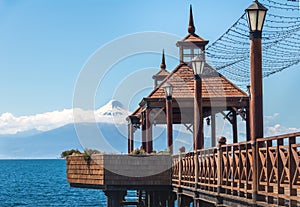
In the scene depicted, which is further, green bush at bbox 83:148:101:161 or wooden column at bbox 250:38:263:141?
green bush at bbox 83:148:101:161

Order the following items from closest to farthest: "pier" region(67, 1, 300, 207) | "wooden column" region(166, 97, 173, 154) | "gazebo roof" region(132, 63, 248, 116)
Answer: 1. "pier" region(67, 1, 300, 207)
2. "wooden column" region(166, 97, 173, 154)
3. "gazebo roof" region(132, 63, 248, 116)

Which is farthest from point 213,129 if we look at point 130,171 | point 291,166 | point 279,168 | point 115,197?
point 291,166

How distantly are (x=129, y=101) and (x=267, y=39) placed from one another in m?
19.8

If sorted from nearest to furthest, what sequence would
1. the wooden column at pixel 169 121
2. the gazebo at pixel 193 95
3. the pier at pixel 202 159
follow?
the pier at pixel 202 159
the wooden column at pixel 169 121
the gazebo at pixel 193 95

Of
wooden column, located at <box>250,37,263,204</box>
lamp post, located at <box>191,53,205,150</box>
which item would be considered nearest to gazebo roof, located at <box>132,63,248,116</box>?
lamp post, located at <box>191,53,205,150</box>

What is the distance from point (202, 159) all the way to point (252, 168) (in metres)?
5.90

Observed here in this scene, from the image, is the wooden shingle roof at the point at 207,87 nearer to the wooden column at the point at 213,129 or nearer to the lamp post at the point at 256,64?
Answer: the wooden column at the point at 213,129

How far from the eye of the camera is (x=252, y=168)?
41.7 ft

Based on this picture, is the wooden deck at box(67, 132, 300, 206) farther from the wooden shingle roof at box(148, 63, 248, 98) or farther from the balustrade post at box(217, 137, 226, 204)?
the wooden shingle roof at box(148, 63, 248, 98)

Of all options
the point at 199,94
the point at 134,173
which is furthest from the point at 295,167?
the point at 134,173

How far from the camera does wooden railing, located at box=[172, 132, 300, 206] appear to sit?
10.9 metres

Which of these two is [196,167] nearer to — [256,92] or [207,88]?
[256,92]

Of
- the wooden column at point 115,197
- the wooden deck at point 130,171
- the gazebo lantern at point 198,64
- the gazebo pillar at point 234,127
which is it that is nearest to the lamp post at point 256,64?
the gazebo lantern at point 198,64

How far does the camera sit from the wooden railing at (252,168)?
1091 cm
